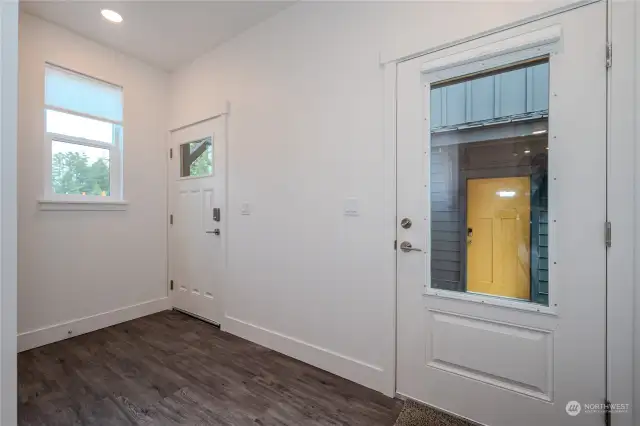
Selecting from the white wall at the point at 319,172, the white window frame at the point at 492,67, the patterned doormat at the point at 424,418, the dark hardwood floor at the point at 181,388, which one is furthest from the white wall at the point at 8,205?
the white window frame at the point at 492,67

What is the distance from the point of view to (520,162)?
Answer: 153 centimetres

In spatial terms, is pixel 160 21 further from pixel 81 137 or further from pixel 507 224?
pixel 507 224

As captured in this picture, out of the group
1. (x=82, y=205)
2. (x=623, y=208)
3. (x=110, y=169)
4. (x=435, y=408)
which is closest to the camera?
(x=623, y=208)

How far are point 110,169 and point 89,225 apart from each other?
0.61 meters

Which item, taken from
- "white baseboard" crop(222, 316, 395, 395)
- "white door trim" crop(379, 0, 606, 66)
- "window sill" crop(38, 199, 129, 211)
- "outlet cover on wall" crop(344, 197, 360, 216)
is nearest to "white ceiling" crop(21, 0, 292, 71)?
"white door trim" crop(379, 0, 606, 66)

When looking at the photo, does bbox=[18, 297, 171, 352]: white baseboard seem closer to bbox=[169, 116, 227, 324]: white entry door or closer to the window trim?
bbox=[169, 116, 227, 324]: white entry door

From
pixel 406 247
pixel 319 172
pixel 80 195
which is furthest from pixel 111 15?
pixel 406 247

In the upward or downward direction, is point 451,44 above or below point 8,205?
above

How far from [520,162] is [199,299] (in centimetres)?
315

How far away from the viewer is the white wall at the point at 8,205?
1.04 m

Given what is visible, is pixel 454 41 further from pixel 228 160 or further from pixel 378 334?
pixel 228 160

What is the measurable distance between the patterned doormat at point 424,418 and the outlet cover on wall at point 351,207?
123 centimetres

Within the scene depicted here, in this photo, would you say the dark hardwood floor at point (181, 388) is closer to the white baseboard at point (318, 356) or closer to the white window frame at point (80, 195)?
the white baseboard at point (318, 356)

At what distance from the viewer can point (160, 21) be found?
2574mm
